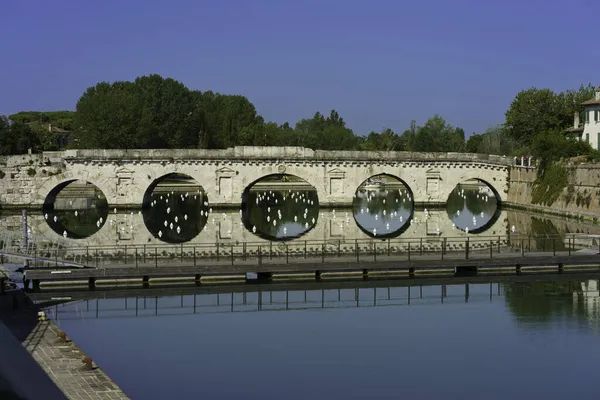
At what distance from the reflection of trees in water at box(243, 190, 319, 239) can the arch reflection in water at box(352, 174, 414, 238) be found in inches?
151

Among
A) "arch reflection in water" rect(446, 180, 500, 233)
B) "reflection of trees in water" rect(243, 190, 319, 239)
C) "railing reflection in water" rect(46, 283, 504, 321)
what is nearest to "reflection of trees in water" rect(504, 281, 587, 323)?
"railing reflection in water" rect(46, 283, 504, 321)

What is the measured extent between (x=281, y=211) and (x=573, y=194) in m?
23.0

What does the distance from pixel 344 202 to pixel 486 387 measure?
160ft

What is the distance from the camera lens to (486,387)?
1872 cm

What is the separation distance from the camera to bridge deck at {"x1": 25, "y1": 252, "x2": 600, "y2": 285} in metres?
30.0

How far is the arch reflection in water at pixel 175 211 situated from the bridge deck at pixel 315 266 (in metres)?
16.5

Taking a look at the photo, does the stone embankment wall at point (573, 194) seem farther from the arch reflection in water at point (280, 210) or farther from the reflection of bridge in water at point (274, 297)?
the reflection of bridge in water at point (274, 297)

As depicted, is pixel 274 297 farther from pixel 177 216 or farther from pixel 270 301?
pixel 177 216

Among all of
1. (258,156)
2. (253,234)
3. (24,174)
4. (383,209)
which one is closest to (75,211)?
(24,174)

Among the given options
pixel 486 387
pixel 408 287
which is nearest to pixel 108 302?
pixel 408 287

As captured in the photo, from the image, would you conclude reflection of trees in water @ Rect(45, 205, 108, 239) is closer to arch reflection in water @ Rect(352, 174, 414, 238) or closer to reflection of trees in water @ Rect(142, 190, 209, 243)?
reflection of trees in water @ Rect(142, 190, 209, 243)

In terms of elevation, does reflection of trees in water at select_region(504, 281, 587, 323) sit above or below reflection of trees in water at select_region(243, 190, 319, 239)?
below

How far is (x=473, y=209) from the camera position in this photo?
7069 cm

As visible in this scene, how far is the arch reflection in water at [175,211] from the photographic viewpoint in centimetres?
5158
